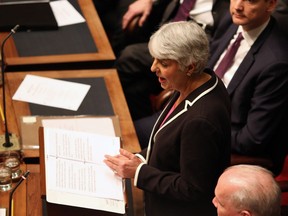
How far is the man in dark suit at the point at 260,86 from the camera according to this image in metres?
2.47

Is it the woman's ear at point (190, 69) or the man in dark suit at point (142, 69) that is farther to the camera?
the man in dark suit at point (142, 69)

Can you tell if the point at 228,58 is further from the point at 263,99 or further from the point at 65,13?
the point at 65,13

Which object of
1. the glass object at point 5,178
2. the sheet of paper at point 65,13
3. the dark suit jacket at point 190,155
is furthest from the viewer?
the sheet of paper at point 65,13

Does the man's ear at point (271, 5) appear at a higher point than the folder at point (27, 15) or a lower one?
higher

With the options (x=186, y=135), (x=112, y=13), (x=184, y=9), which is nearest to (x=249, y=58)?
(x=186, y=135)

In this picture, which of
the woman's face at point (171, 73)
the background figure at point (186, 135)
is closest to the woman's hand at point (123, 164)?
the background figure at point (186, 135)

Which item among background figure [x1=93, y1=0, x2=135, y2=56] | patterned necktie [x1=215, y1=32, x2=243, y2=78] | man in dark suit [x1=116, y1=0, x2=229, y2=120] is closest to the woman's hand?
patterned necktie [x1=215, y1=32, x2=243, y2=78]

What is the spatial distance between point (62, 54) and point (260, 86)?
3.45 feet

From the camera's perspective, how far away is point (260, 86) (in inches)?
98.2

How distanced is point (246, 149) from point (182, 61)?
2.48ft

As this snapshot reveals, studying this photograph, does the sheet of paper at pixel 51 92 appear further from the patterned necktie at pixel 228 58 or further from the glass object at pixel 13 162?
the patterned necktie at pixel 228 58

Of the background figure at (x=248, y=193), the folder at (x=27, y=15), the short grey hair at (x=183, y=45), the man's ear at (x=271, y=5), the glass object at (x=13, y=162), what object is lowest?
the glass object at (x=13, y=162)

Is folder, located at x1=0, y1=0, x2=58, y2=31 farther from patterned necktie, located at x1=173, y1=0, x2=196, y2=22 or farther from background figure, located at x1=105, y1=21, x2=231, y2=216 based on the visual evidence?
background figure, located at x1=105, y1=21, x2=231, y2=216

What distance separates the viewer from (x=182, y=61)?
200 centimetres
